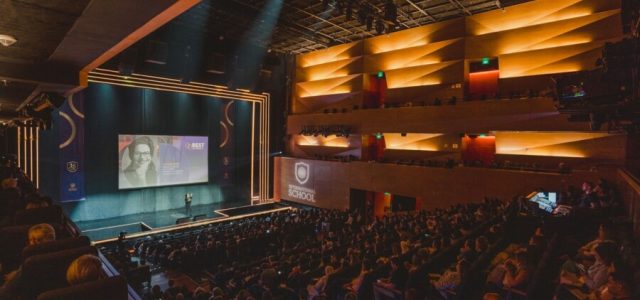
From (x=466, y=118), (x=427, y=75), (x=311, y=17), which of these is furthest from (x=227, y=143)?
(x=466, y=118)

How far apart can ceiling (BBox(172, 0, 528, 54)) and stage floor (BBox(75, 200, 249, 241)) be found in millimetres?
9509

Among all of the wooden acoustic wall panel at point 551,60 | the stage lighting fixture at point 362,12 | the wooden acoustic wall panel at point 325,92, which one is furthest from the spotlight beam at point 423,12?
the wooden acoustic wall panel at point 325,92

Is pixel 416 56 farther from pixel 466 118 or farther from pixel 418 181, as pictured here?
pixel 418 181

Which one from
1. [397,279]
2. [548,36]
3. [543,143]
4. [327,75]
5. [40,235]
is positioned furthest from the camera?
[327,75]

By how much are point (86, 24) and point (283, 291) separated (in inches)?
192

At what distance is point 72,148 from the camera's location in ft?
49.6

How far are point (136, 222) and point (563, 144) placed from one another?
18.6 meters

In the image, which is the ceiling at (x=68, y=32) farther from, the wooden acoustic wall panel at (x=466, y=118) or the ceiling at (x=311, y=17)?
the wooden acoustic wall panel at (x=466, y=118)

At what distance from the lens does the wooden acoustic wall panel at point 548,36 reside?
12.3 metres

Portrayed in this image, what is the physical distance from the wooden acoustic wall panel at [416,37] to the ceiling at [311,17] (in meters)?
0.39

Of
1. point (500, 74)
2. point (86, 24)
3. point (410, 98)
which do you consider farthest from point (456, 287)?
point (410, 98)

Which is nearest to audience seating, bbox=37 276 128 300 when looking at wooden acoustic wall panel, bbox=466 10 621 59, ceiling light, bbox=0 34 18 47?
ceiling light, bbox=0 34 18 47

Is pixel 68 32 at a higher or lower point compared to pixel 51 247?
higher

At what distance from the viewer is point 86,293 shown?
2.21m
